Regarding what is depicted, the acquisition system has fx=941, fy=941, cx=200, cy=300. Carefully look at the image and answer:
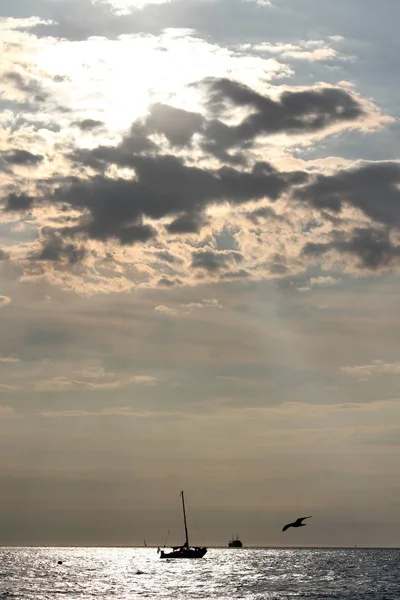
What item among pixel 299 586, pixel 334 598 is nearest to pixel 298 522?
pixel 334 598

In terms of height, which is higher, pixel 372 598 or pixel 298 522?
pixel 298 522

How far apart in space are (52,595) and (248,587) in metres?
36.8

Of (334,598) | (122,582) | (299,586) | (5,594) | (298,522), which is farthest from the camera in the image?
(122,582)

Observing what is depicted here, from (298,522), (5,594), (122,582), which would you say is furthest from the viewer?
(122,582)

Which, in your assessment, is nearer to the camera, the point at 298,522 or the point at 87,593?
the point at 298,522

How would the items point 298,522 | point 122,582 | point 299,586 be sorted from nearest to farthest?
point 298,522
point 299,586
point 122,582

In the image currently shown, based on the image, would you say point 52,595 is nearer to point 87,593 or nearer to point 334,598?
point 87,593

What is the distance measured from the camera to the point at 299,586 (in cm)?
16988

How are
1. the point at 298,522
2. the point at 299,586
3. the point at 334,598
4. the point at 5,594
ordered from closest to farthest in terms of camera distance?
the point at 298,522 → the point at 334,598 → the point at 5,594 → the point at 299,586

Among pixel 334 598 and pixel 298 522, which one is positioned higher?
pixel 298 522

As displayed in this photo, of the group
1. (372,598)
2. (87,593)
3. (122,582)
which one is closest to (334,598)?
(372,598)

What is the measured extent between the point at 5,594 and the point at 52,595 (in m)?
7.58

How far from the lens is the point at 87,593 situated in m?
160

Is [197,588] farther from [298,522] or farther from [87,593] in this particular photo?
[298,522]
